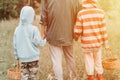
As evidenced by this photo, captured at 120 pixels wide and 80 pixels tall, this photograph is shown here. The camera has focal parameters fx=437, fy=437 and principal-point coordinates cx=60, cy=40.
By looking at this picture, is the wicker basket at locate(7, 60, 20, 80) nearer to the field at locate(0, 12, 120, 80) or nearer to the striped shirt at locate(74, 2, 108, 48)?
the field at locate(0, 12, 120, 80)

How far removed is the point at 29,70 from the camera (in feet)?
25.9

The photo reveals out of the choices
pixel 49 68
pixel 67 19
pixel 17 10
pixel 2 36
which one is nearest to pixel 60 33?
pixel 67 19

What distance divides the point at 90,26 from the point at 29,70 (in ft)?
4.46

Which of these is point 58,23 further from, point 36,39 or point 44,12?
point 36,39

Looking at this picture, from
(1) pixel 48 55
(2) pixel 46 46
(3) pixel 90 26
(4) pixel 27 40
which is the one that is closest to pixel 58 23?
(3) pixel 90 26

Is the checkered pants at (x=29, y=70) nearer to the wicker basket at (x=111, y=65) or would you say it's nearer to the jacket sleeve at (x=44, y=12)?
the jacket sleeve at (x=44, y=12)

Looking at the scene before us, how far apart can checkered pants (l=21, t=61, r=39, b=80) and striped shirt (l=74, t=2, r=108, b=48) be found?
38.3 inches

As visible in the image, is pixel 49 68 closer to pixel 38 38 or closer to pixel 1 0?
pixel 38 38

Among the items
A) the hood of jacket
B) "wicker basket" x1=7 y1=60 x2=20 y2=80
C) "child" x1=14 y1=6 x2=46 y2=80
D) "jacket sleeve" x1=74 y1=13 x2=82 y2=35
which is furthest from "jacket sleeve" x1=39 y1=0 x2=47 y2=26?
"wicker basket" x1=7 y1=60 x2=20 y2=80

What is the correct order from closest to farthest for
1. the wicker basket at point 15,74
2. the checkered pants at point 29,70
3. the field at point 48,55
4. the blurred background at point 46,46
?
the checkered pants at point 29,70, the wicker basket at point 15,74, the field at point 48,55, the blurred background at point 46,46

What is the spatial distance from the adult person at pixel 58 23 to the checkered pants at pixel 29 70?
51 centimetres

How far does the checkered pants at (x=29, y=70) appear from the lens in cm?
784

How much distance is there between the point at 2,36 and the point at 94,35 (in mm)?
7220

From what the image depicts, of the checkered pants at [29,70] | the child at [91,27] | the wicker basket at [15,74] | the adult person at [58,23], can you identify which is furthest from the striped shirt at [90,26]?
the wicker basket at [15,74]
